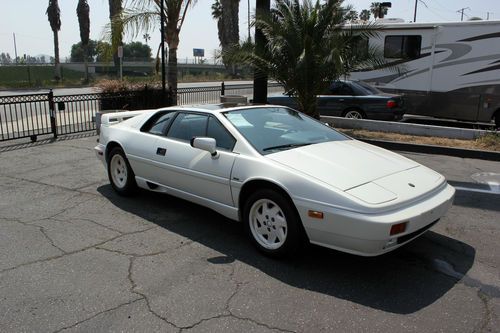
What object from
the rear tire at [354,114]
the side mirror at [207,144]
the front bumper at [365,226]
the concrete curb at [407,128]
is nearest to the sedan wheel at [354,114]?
the rear tire at [354,114]

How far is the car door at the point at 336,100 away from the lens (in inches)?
507

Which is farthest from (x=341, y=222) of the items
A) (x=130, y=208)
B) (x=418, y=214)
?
(x=130, y=208)

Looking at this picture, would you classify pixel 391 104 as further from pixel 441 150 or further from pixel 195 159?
pixel 195 159

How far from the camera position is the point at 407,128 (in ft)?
37.7

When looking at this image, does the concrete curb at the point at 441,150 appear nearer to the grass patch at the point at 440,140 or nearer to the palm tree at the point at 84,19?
the grass patch at the point at 440,140

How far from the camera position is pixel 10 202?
19.8ft

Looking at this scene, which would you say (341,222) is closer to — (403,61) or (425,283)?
(425,283)

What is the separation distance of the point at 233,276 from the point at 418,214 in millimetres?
1637

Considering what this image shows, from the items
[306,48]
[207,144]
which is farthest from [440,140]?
[207,144]

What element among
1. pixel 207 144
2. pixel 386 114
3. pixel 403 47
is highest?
pixel 403 47

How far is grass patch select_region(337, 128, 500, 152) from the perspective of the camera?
9.68 m

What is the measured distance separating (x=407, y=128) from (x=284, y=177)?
27.6 feet

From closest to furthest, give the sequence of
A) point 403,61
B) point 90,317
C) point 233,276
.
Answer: point 90,317
point 233,276
point 403,61

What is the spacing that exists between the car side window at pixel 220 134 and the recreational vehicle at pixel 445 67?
8.72 m
